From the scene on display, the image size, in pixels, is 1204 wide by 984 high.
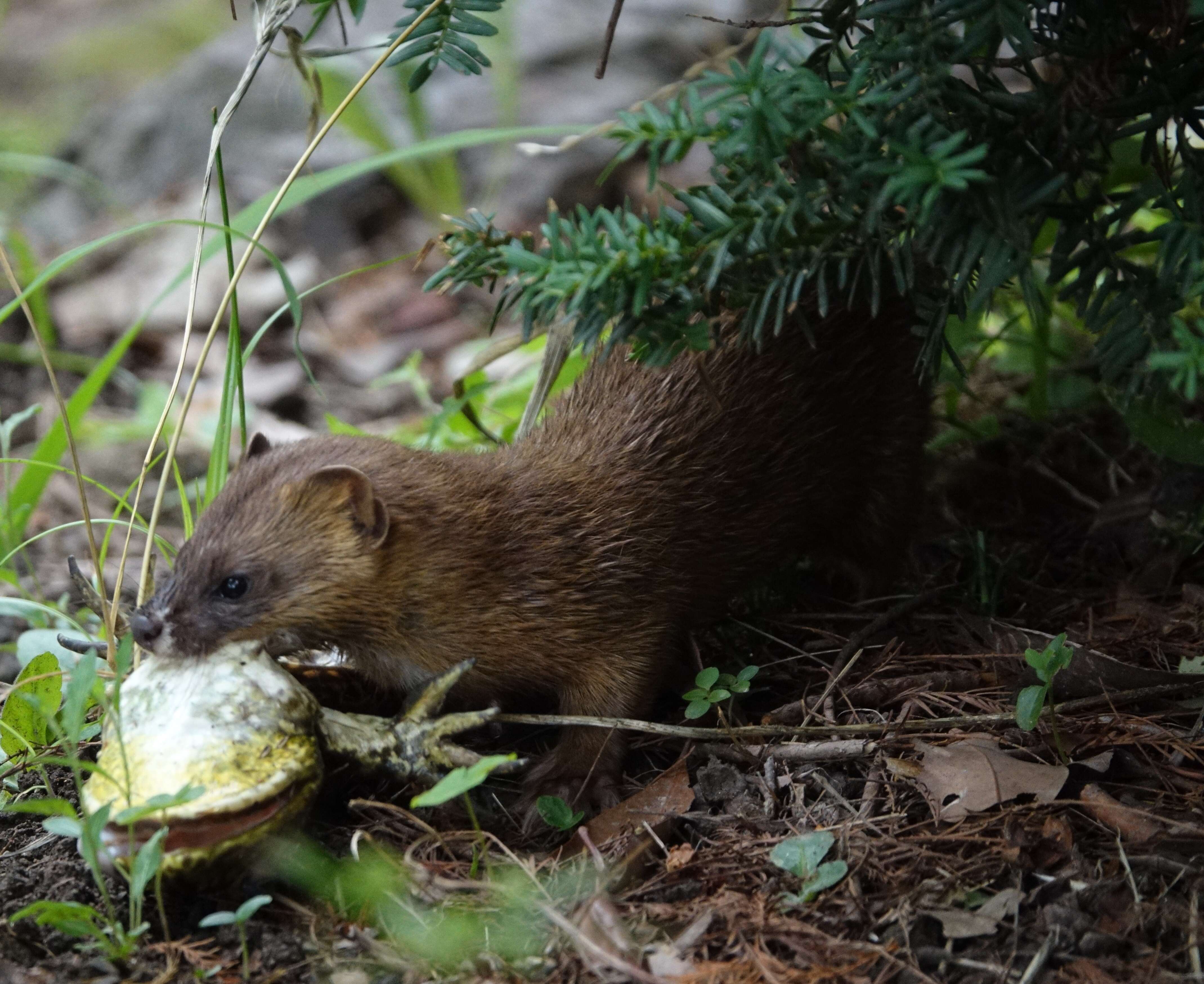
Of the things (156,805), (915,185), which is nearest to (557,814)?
(156,805)

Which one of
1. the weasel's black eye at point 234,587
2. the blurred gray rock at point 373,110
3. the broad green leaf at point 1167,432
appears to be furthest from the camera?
the blurred gray rock at point 373,110

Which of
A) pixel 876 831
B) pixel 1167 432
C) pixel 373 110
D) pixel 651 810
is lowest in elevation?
pixel 651 810

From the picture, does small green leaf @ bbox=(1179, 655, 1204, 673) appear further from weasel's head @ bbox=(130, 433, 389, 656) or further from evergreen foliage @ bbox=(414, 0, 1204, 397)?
weasel's head @ bbox=(130, 433, 389, 656)

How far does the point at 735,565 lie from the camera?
381 cm

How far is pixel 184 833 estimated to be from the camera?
2.51m

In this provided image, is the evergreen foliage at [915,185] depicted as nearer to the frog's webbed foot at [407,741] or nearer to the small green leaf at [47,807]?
the frog's webbed foot at [407,741]

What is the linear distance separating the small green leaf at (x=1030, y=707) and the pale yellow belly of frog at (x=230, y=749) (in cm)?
130

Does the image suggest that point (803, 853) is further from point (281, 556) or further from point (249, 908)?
point (281, 556)

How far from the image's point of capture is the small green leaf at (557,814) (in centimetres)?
296

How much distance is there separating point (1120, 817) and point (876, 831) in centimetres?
54

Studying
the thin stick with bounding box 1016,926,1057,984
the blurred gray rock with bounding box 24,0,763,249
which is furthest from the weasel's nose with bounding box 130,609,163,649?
the blurred gray rock with bounding box 24,0,763,249

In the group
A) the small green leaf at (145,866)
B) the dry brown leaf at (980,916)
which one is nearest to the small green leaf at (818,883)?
the dry brown leaf at (980,916)

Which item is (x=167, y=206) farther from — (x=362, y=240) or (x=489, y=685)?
(x=489, y=685)

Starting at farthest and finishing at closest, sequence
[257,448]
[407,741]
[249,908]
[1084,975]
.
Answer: [257,448] → [407,741] → [249,908] → [1084,975]
